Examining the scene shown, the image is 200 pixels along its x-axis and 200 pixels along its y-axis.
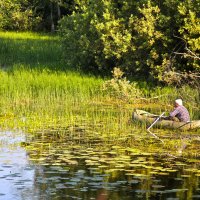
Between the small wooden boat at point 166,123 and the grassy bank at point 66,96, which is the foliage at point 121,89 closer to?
the grassy bank at point 66,96

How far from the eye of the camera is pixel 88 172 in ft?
39.4

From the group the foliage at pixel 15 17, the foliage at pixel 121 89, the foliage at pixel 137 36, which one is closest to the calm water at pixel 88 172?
the foliage at pixel 121 89

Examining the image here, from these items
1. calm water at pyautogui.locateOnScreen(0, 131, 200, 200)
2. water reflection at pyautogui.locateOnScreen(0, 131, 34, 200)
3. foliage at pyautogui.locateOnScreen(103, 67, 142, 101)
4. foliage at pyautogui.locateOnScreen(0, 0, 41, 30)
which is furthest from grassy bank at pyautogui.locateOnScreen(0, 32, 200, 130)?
foliage at pyautogui.locateOnScreen(0, 0, 41, 30)

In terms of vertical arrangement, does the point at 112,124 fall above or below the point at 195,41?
below

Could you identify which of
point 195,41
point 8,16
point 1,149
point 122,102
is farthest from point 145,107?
point 8,16

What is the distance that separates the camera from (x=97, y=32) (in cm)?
2672

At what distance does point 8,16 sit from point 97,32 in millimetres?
22041

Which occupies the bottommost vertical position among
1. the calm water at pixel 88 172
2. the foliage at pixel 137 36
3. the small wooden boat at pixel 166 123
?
the small wooden boat at pixel 166 123

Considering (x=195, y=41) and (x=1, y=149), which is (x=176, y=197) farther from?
(x=195, y=41)

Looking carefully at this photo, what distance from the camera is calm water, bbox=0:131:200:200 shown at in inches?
416

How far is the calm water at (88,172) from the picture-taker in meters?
10.6

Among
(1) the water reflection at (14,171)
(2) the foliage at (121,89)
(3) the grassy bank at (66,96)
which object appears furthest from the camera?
(2) the foliage at (121,89)

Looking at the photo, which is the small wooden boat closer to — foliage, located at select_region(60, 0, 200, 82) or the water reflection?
the water reflection

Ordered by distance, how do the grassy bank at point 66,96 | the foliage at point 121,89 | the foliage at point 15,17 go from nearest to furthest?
1. the grassy bank at point 66,96
2. the foliage at point 121,89
3. the foliage at point 15,17
